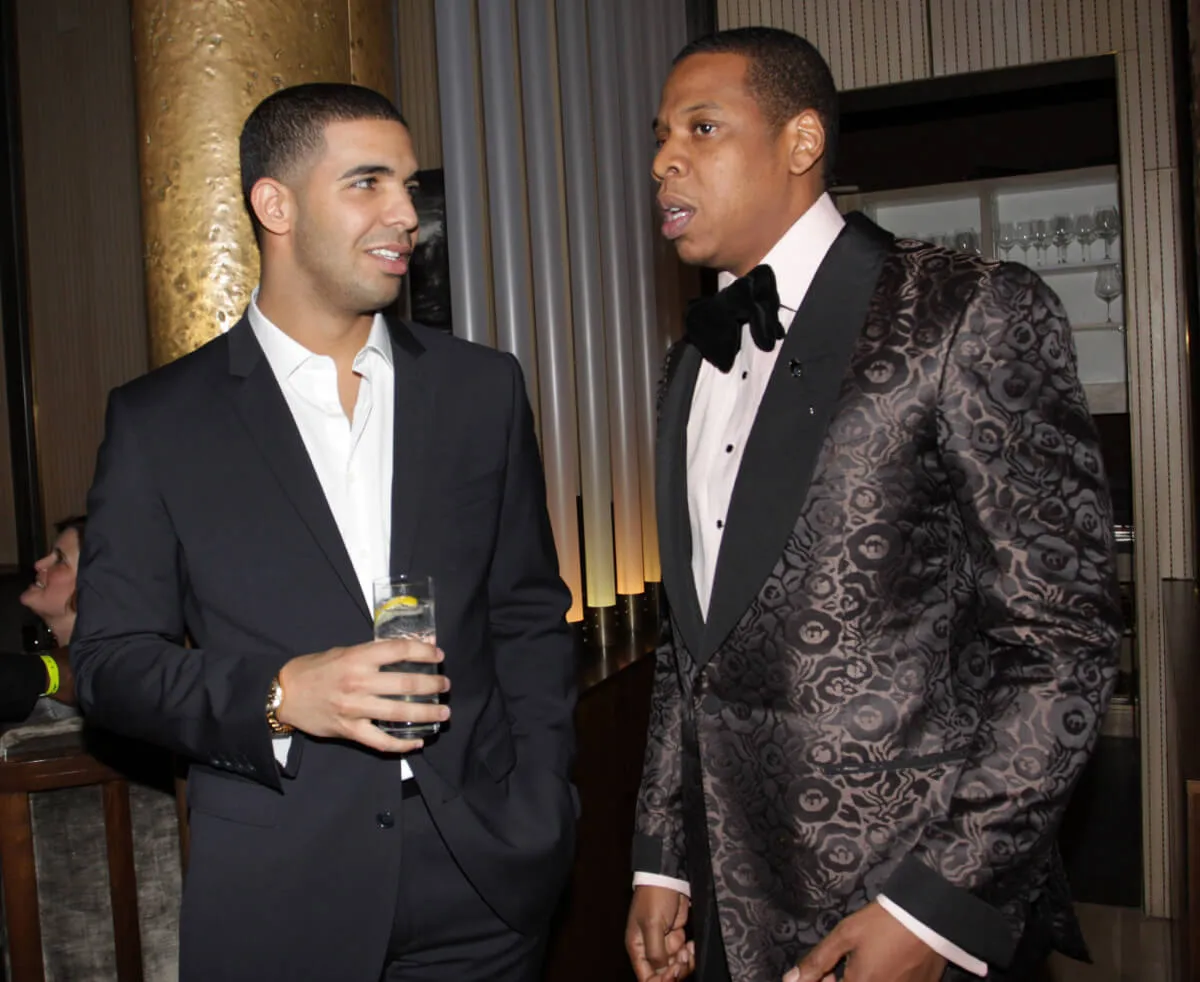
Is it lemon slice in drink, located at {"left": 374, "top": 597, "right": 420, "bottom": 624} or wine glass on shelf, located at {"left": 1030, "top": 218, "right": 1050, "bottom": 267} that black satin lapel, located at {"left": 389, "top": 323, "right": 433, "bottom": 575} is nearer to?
lemon slice in drink, located at {"left": 374, "top": 597, "right": 420, "bottom": 624}

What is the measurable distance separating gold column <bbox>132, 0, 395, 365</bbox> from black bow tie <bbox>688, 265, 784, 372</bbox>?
2.93 feet

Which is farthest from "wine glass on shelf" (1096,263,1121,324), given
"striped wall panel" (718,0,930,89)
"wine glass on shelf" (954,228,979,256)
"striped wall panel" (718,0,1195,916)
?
"striped wall panel" (718,0,930,89)

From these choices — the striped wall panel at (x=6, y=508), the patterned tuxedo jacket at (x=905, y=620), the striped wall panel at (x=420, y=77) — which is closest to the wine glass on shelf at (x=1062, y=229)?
the striped wall panel at (x=420, y=77)

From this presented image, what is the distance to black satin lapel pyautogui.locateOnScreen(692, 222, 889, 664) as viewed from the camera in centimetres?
139

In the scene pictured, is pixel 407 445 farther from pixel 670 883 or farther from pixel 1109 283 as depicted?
pixel 1109 283

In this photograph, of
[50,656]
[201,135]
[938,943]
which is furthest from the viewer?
[50,656]

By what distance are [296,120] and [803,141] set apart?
2.46ft

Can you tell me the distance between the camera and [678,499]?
5.32ft

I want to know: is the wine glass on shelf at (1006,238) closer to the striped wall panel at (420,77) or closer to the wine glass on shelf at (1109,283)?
the wine glass on shelf at (1109,283)

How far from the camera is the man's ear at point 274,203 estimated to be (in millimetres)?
1694

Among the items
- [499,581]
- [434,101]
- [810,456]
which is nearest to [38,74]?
[434,101]

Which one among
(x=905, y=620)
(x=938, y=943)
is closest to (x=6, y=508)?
(x=905, y=620)

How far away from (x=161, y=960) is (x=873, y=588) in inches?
68.8

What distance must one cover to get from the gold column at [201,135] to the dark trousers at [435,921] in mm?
978
